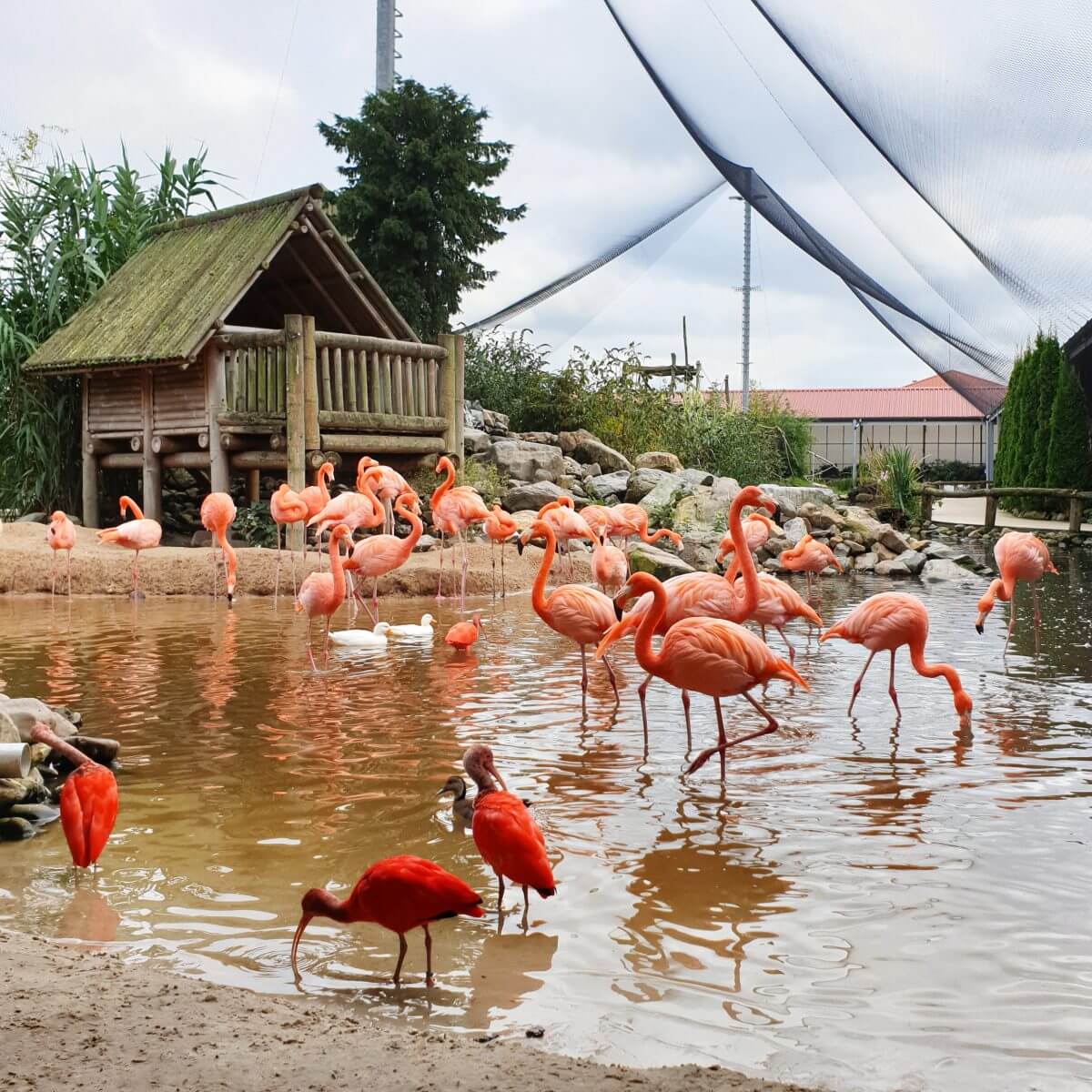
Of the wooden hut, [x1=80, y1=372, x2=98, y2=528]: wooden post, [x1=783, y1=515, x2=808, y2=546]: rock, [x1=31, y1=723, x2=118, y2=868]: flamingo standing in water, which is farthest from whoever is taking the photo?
[x1=783, y1=515, x2=808, y2=546]: rock

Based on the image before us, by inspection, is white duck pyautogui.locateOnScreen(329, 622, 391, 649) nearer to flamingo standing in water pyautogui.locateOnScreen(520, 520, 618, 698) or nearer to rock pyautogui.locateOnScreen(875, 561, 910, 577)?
flamingo standing in water pyautogui.locateOnScreen(520, 520, 618, 698)

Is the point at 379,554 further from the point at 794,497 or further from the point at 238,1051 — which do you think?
the point at 794,497

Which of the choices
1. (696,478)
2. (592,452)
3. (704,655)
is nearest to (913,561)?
(696,478)

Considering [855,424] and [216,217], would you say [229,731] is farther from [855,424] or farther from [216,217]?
[855,424]

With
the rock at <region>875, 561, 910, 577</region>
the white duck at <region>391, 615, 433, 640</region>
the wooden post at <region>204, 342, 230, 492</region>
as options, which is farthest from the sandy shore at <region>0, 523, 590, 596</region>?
the rock at <region>875, 561, 910, 577</region>

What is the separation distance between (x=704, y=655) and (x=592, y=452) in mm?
14656

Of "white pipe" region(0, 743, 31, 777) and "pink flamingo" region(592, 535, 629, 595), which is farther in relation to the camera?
"pink flamingo" region(592, 535, 629, 595)

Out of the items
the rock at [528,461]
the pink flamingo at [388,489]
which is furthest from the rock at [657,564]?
the rock at [528,461]

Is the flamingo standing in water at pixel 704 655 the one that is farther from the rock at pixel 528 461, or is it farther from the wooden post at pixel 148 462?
the rock at pixel 528 461

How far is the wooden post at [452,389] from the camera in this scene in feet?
52.2

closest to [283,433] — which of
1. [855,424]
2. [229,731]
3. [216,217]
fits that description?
[216,217]

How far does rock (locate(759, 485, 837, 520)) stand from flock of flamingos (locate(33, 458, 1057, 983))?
362 centimetres

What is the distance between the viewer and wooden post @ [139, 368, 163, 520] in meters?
15.3

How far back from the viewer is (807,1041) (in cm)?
308
